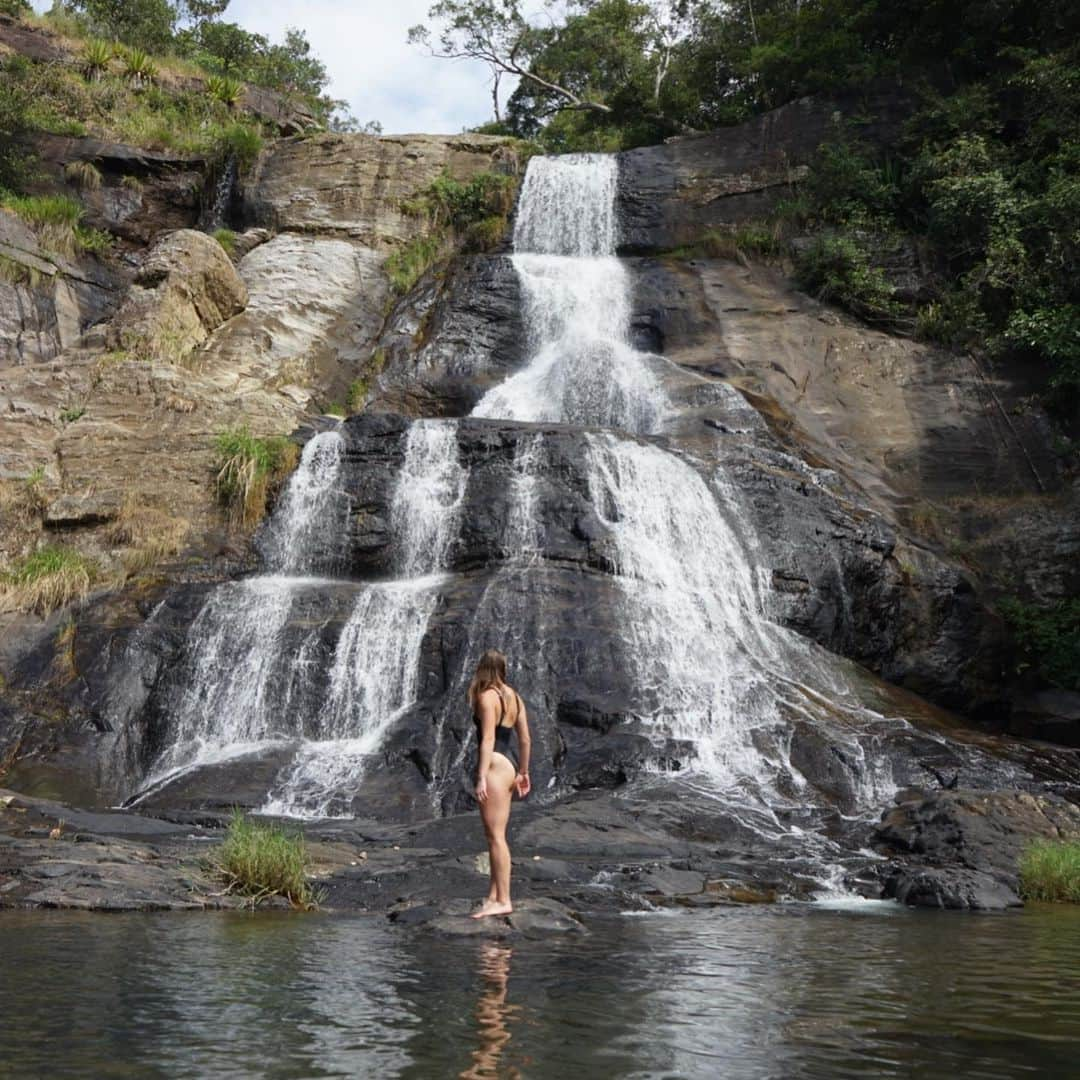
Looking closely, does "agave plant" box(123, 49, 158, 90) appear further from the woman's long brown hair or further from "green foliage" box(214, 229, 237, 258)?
the woman's long brown hair

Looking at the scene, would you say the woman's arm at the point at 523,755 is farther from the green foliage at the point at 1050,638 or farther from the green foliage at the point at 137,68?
the green foliage at the point at 137,68

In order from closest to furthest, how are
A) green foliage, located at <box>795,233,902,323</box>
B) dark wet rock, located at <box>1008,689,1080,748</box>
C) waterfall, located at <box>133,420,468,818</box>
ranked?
1. waterfall, located at <box>133,420,468,818</box>
2. dark wet rock, located at <box>1008,689,1080,748</box>
3. green foliage, located at <box>795,233,902,323</box>

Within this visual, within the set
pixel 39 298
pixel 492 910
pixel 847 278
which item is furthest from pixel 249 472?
pixel 847 278

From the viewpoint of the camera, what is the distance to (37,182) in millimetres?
26328

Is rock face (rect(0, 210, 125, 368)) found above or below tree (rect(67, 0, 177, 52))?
below

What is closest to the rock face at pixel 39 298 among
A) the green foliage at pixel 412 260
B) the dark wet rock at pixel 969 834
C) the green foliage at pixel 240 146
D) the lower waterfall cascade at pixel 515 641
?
the green foliage at pixel 412 260

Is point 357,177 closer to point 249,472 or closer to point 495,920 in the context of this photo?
point 249,472

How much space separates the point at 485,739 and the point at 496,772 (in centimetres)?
23

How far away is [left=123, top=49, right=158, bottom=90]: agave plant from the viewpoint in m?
31.3

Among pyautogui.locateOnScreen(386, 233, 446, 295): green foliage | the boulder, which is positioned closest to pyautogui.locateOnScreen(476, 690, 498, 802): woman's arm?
the boulder

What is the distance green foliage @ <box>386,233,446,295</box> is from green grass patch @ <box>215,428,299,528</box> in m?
9.28

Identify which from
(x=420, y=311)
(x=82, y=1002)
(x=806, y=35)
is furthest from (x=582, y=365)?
(x=82, y=1002)

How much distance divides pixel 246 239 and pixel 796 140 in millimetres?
13990

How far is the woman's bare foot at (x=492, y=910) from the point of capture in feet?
20.2
